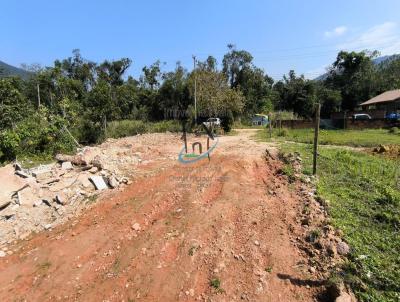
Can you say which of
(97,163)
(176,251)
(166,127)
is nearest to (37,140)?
(97,163)

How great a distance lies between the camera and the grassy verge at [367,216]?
3062 mm

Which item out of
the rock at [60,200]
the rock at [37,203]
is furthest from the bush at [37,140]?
the rock at [60,200]

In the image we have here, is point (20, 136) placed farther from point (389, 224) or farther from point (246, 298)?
point (389, 224)

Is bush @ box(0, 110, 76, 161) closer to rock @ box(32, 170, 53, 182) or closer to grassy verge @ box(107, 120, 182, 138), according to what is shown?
rock @ box(32, 170, 53, 182)

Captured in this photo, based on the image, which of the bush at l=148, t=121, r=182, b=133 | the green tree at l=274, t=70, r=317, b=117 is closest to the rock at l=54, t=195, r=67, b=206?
the bush at l=148, t=121, r=182, b=133

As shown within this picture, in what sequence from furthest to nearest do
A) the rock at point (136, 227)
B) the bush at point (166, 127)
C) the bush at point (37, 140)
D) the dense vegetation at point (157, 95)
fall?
1. the bush at point (166, 127)
2. the dense vegetation at point (157, 95)
3. the bush at point (37, 140)
4. the rock at point (136, 227)

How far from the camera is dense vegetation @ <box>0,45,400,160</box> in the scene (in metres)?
13.6

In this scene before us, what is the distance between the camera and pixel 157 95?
31.5 m

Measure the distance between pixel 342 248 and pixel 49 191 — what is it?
20.1 ft

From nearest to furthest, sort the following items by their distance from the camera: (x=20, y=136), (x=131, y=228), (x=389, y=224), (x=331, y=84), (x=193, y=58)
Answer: (x=389, y=224), (x=131, y=228), (x=20, y=136), (x=193, y=58), (x=331, y=84)

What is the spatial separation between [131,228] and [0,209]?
3.10 m

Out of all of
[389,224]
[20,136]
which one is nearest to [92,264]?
[389,224]

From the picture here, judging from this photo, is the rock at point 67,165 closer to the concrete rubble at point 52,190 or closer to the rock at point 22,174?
the concrete rubble at point 52,190

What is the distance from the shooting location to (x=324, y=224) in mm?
4098
